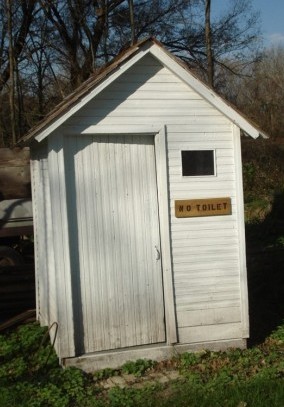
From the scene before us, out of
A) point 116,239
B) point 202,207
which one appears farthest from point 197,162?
point 116,239

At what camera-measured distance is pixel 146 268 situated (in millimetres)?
7176

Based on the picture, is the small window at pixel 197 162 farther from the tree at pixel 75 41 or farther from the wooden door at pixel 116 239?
the tree at pixel 75 41

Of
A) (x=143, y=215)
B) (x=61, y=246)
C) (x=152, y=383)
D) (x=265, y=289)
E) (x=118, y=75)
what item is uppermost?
(x=118, y=75)

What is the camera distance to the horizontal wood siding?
7.07 metres

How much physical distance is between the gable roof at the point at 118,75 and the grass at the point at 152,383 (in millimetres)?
2628

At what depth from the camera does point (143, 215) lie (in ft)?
23.5

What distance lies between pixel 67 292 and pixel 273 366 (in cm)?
254

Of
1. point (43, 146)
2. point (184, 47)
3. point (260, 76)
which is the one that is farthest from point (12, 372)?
point (260, 76)

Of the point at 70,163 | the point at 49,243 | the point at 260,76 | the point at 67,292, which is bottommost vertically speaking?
the point at 67,292

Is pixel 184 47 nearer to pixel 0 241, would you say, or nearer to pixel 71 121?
pixel 0 241

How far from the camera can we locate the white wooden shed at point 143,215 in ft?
22.5

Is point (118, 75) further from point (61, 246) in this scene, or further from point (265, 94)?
point (265, 94)

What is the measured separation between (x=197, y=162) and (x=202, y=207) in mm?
562

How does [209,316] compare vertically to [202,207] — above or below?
below
